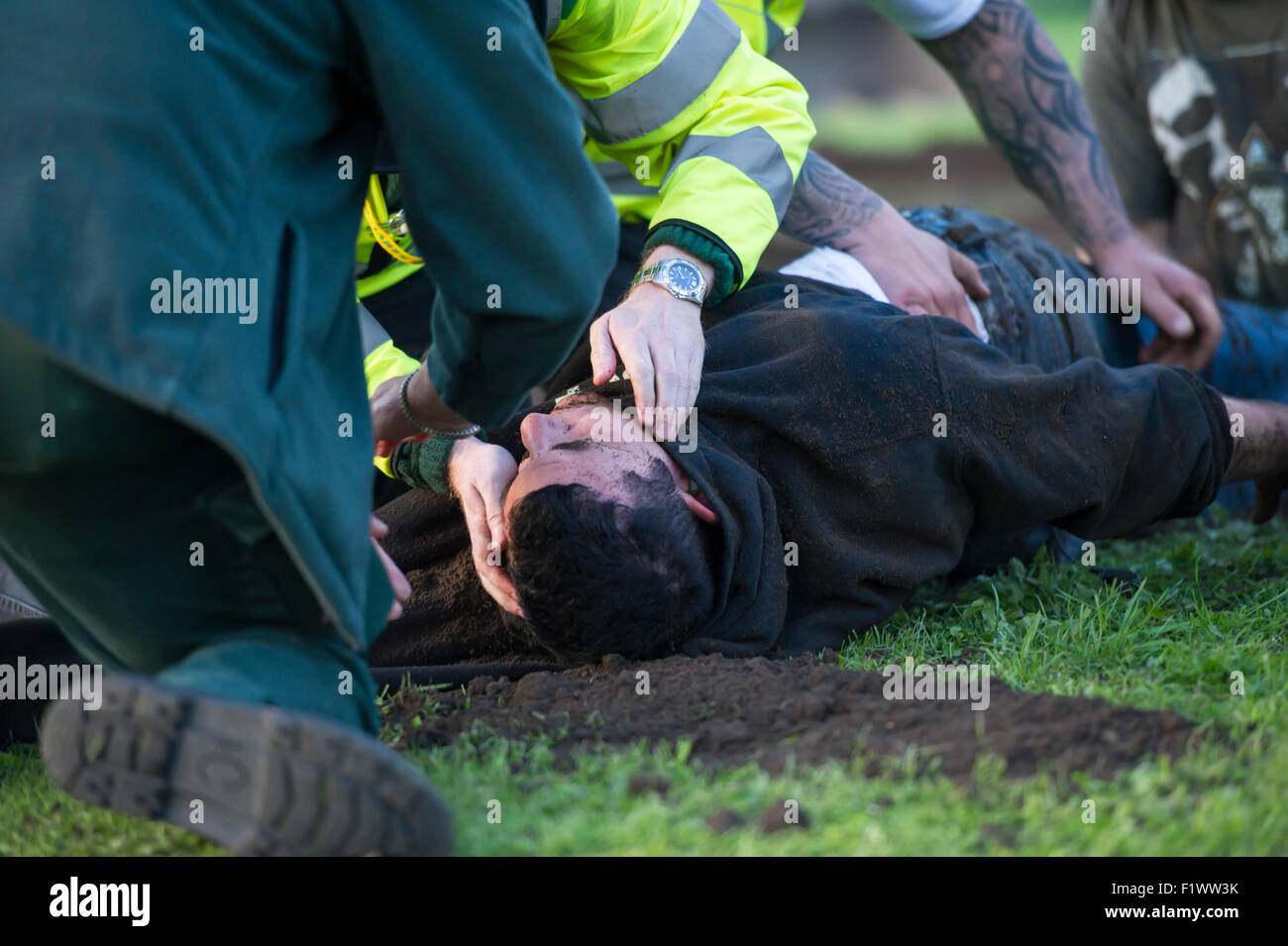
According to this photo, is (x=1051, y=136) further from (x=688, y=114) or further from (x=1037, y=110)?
(x=688, y=114)

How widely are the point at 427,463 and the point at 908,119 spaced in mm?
8003

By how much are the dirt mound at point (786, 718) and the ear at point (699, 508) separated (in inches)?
11.5

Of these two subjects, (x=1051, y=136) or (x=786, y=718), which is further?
(x=1051, y=136)

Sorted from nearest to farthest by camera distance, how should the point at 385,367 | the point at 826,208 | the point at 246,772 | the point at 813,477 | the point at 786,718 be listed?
1. the point at 246,772
2. the point at 786,718
3. the point at 813,477
4. the point at 385,367
5. the point at 826,208

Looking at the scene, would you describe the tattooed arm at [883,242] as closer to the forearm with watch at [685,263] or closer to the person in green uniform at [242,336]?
the forearm with watch at [685,263]

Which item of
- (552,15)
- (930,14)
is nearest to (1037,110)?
(930,14)

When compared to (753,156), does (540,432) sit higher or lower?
lower

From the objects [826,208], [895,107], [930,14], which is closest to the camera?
[826,208]

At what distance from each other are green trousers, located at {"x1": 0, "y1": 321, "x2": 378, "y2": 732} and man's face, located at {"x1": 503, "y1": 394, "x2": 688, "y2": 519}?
72 cm

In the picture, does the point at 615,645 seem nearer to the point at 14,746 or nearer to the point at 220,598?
the point at 220,598

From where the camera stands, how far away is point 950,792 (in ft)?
4.74

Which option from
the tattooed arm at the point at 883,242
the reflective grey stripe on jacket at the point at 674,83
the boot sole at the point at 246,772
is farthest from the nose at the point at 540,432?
the boot sole at the point at 246,772

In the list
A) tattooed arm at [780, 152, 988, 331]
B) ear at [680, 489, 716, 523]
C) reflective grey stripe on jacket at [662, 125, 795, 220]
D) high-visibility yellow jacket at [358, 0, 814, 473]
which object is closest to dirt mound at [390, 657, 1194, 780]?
ear at [680, 489, 716, 523]

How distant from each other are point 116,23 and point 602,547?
1.21 meters
